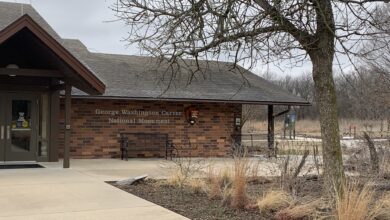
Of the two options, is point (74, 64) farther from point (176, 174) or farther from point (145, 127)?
point (145, 127)

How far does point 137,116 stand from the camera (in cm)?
1994

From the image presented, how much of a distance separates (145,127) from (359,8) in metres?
12.6

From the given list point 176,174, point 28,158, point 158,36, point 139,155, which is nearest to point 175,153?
point 139,155

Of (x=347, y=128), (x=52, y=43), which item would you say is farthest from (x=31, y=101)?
(x=347, y=128)

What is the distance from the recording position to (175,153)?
802 inches

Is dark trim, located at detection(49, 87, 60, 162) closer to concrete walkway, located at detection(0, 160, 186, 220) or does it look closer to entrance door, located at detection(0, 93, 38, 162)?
entrance door, located at detection(0, 93, 38, 162)

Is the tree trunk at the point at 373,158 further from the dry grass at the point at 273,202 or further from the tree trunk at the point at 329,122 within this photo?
the tree trunk at the point at 329,122

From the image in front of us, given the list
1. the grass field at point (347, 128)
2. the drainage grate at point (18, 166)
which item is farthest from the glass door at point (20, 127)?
the grass field at point (347, 128)

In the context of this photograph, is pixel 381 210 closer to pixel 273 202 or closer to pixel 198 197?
pixel 273 202

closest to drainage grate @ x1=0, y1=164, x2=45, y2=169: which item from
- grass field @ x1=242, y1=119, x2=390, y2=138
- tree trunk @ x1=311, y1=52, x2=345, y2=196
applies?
tree trunk @ x1=311, y1=52, x2=345, y2=196

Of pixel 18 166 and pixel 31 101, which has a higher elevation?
pixel 31 101

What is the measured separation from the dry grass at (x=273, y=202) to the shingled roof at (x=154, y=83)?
930 cm

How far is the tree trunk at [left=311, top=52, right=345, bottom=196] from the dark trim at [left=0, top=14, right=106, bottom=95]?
26.1 feet

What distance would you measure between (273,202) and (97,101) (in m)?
11.6
